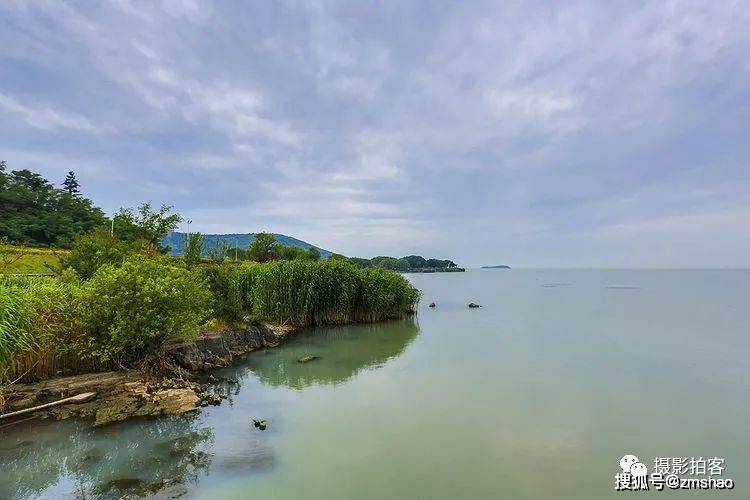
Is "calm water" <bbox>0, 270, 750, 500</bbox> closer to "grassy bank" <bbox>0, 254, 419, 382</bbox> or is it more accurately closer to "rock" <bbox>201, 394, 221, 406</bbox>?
"rock" <bbox>201, 394, 221, 406</bbox>

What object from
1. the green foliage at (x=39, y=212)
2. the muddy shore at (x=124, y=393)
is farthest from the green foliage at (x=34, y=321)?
the green foliage at (x=39, y=212)

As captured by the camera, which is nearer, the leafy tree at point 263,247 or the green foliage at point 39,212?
the green foliage at point 39,212

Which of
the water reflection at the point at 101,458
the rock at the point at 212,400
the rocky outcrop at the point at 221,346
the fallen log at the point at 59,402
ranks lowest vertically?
the water reflection at the point at 101,458

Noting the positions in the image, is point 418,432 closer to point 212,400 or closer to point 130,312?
point 212,400

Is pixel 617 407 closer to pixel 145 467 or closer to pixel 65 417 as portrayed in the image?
pixel 145 467

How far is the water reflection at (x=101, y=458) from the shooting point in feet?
23.5

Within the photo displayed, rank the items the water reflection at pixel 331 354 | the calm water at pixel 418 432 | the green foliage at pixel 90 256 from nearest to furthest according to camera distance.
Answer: the calm water at pixel 418 432, the water reflection at pixel 331 354, the green foliage at pixel 90 256

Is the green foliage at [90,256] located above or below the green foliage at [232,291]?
above

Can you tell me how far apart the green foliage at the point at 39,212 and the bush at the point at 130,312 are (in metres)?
38.4

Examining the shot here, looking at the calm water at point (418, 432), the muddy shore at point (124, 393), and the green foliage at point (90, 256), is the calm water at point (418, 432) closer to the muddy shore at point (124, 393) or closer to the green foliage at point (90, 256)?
the muddy shore at point (124, 393)

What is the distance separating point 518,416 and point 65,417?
37.2 ft

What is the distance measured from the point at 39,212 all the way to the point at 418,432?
6556 cm

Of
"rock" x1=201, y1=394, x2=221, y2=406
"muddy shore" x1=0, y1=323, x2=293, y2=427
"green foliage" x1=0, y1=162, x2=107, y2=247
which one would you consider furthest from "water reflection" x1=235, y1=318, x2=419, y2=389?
"green foliage" x1=0, y1=162, x2=107, y2=247

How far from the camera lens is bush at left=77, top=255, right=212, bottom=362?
11.8m
